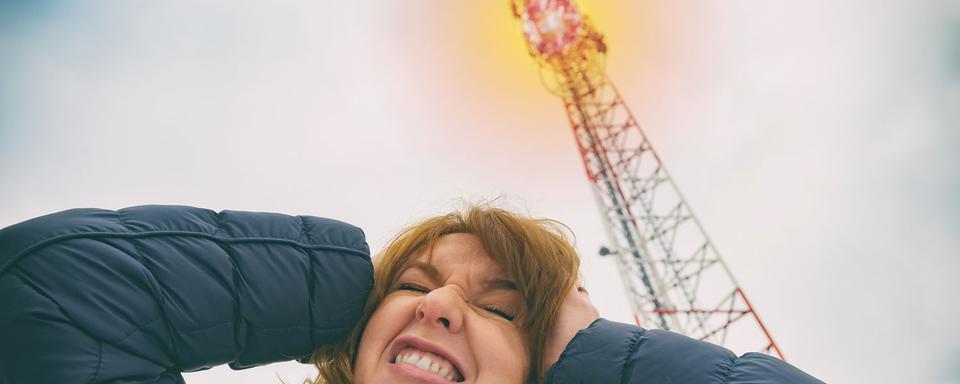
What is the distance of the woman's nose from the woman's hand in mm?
436

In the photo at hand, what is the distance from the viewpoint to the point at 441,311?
1864 mm

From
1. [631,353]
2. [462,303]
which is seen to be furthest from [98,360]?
[631,353]

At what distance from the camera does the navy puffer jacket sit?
48.2 inches

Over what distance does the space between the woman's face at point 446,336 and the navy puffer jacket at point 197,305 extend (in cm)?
17

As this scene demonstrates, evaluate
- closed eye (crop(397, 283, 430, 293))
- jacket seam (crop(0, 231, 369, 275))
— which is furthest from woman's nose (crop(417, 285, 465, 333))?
jacket seam (crop(0, 231, 369, 275))

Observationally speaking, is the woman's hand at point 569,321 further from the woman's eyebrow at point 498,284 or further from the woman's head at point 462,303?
the woman's eyebrow at point 498,284

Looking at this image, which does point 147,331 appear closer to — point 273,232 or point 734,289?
point 273,232

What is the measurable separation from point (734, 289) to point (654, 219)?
7.42ft

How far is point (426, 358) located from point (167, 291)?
908 mm

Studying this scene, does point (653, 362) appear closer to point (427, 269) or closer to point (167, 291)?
point (427, 269)

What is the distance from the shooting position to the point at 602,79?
12914 millimetres

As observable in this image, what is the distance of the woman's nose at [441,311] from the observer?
187cm

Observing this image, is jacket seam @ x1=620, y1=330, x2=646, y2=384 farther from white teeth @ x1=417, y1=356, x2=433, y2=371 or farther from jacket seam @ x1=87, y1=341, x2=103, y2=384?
jacket seam @ x1=87, y1=341, x2=103, y2=384

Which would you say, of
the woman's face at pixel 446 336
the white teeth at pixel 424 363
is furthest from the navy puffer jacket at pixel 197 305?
the white teeth at pixel 424 363
